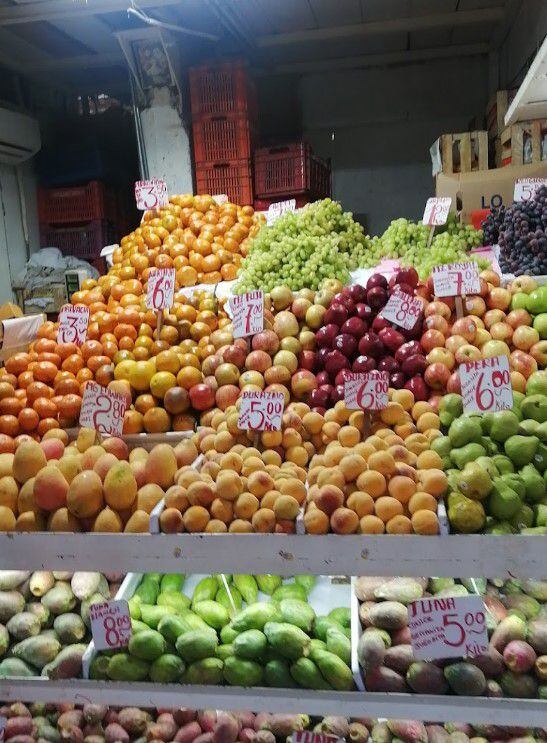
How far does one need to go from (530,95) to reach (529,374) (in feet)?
7.56

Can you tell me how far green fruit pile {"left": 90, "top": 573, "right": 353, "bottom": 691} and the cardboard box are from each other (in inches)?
124

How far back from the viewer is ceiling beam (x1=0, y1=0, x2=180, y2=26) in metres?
4.59

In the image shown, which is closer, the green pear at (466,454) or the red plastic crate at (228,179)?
the green pear at (466,454)

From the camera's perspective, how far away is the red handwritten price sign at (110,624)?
5.59ft

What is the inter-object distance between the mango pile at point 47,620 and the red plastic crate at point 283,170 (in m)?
4.19

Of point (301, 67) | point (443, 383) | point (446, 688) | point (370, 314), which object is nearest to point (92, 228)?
point (301, 67)

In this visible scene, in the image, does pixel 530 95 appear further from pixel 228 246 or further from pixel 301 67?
pixel 301 67

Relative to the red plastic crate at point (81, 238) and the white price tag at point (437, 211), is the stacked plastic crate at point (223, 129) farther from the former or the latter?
the white price tag at point (437, 211)

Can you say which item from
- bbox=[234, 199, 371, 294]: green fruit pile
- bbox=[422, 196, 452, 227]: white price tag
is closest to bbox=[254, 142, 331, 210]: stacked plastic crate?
bbox=[234, 199, 371, 294]: green fruit pile

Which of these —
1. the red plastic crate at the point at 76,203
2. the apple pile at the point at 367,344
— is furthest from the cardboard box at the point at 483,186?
the red plastic crate at the point at 76,203

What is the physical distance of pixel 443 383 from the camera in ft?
6.94

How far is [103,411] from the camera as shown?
1849mm

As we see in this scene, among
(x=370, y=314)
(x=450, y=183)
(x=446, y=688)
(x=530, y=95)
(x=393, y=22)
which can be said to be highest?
(x=393, y=22)

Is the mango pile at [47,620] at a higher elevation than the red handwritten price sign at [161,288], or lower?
→ lower
